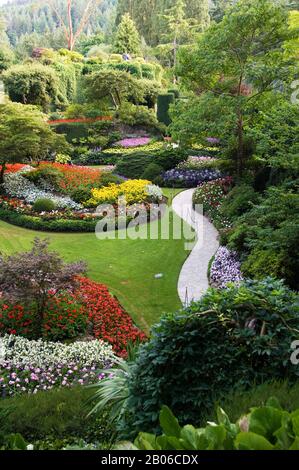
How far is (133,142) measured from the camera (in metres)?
26.7

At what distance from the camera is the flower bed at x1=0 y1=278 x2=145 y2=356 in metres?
7.59

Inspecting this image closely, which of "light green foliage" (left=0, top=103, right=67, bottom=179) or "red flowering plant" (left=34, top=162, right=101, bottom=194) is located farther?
"red flowering plant" (left=34, top=162, right=101, bottom=194)

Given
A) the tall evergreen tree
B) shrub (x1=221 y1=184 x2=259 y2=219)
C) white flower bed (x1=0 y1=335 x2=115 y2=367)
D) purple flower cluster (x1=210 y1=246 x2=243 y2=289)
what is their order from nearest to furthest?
white flower bed (x1=0 y1=335 x2=115 y2=367) → purple flower cluster (x1=210 y1=246 x2=243 y2=289) → shrub (x1=221 y1=184 x2=259 y2=219) → the tall evergreen tree

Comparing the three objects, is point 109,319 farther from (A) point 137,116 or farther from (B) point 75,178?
(A) point 137,116

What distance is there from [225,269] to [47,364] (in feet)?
14.7

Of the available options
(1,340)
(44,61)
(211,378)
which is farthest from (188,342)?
(44,61)

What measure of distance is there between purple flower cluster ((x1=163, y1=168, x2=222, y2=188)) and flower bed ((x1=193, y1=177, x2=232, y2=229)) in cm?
225

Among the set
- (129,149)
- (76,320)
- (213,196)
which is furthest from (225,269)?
(129,149)

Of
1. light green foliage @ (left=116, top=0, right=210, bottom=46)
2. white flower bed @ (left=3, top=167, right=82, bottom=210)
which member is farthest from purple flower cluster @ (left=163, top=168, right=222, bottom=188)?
light green foliage @ (left=116, top=0, right=210, bottom=46)

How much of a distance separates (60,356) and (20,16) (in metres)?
116

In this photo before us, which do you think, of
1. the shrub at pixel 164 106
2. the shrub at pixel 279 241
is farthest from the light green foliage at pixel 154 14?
the shrub at pixel 279 241

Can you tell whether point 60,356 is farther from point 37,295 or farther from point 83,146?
point 83,146

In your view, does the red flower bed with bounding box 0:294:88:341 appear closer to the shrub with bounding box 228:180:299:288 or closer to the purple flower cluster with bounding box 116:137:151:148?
the shrub with bounding box 228:180:299:288

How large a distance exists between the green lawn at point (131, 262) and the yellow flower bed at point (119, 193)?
1.60 metres
